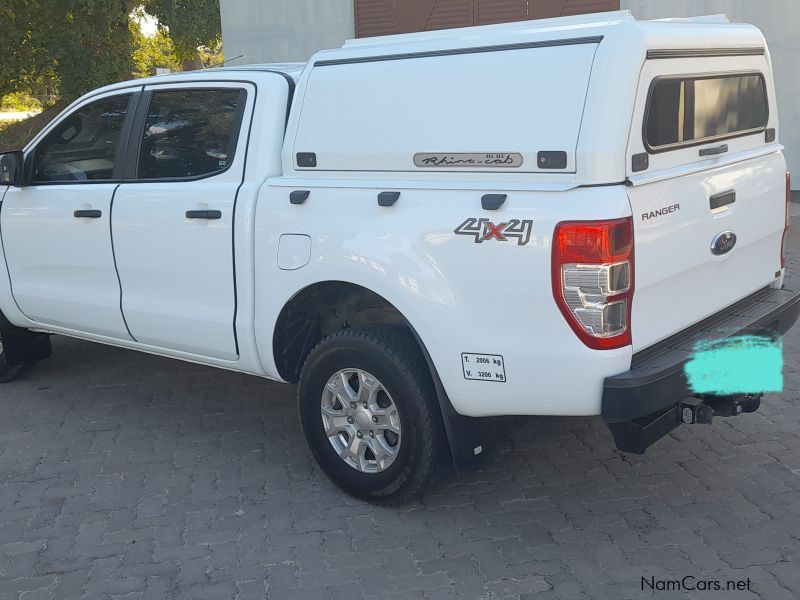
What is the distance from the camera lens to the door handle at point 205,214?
434cm

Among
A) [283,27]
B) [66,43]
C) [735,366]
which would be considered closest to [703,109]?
[735,366]

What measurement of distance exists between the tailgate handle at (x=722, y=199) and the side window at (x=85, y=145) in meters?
3.12

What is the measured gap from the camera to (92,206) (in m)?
4.96

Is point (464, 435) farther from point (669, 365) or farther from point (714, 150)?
point (714, 150)

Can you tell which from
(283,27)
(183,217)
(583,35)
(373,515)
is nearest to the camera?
(583,35)

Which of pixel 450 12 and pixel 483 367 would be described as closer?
pixel 483 367

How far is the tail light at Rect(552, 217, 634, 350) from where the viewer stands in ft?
10.5

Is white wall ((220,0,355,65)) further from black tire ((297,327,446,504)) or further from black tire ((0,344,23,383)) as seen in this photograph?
black tire ((297,327,446,504))

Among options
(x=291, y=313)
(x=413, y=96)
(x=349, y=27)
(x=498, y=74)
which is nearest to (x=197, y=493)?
(x=291, y=313)

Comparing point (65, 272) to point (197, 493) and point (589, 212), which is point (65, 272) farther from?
point (589, 212)

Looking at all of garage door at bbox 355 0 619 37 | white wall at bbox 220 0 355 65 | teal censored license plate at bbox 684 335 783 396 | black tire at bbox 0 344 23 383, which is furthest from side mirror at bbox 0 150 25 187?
white wall at bbox 220 0 355 65

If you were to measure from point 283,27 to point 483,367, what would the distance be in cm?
1162

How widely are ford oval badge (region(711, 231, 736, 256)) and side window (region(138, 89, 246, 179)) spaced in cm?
226

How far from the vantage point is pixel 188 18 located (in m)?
24.2
